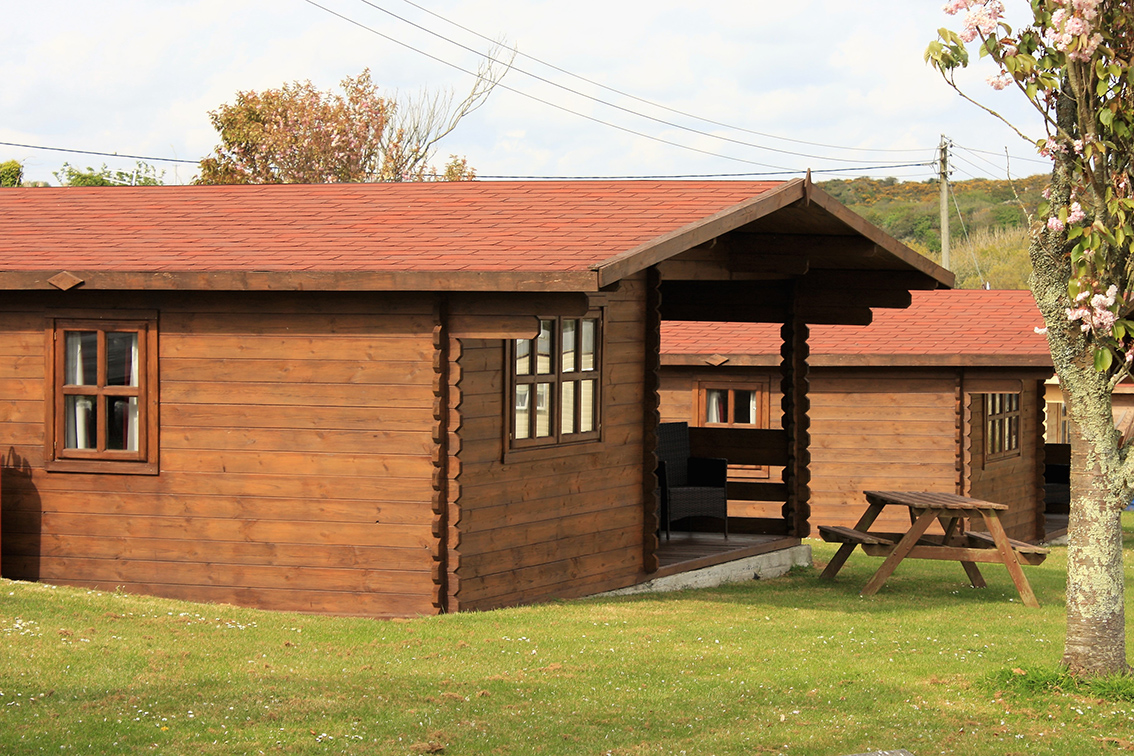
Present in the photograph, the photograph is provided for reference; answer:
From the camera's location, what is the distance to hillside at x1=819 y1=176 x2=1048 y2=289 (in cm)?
5884

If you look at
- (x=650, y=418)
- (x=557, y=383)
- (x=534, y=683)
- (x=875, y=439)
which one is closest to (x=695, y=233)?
(x=557, y=383)

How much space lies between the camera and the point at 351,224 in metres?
10.4

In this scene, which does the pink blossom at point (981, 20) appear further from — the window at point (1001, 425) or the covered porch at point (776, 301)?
the window at point (1001, 425)

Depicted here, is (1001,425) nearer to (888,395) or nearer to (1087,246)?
(888,395)

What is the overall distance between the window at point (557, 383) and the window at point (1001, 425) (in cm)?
972

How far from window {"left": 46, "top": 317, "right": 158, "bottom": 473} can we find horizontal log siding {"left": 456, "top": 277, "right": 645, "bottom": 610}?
2.51m

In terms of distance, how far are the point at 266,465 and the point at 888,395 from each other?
11.0 metres

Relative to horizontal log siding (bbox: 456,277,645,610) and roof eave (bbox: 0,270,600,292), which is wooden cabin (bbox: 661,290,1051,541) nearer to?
horizontal log siding (bbox: 456,277,645,610)

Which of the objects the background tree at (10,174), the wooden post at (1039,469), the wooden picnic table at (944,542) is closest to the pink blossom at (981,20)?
the wooden picnic table at (944,542)

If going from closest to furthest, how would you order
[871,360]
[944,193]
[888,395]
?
[871,360] < [888,395] < [944,193]

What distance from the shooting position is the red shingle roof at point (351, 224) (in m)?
9.03

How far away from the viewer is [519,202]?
1109cm

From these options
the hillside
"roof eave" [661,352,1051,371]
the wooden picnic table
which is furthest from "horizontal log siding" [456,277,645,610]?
the hillside

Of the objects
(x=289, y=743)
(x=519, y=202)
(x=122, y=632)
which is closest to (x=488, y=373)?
(x=519, y=202)
